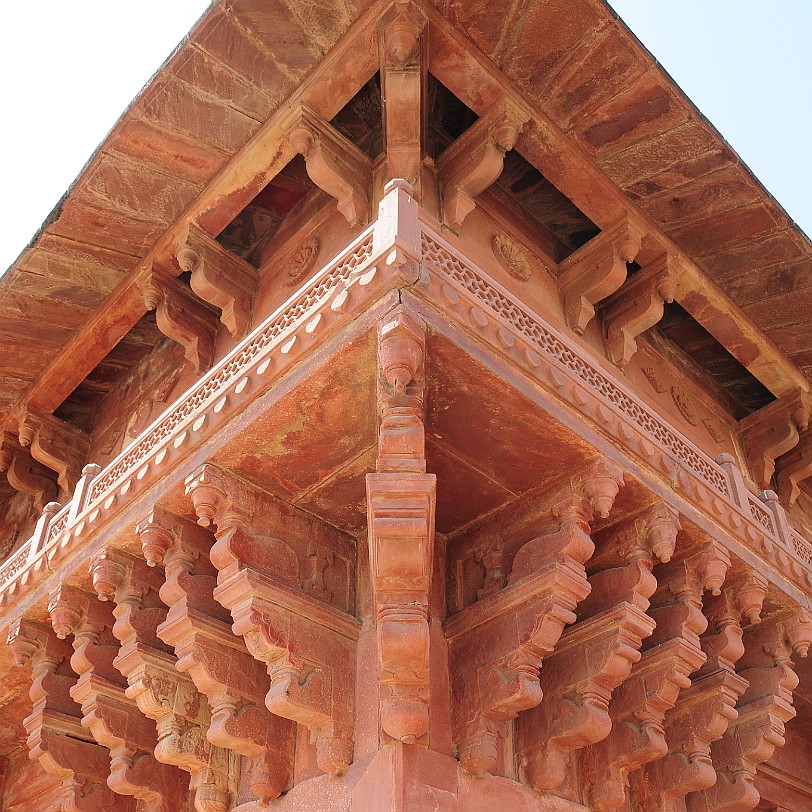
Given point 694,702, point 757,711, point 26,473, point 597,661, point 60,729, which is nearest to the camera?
point 597,661

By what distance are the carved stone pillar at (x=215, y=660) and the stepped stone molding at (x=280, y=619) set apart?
22cm

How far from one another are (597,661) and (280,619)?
1691 millimetres

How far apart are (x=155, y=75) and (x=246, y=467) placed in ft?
9.45

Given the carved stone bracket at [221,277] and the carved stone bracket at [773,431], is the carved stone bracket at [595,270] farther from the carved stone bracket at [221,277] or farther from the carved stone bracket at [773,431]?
the carved stone bracket at [221,277]

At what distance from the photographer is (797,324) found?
27.8ft

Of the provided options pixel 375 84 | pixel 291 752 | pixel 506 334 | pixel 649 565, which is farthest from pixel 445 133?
pixel 291 752

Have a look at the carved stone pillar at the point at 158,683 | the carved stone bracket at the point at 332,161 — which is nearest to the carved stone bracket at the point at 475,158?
the carved stone bracket at the point at 332,161

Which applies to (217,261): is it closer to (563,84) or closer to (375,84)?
(375,84)

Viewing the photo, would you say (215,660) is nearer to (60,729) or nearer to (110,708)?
(110,708)

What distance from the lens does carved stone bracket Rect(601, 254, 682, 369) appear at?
25.4 ft

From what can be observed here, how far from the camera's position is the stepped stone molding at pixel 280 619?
536 centimetres

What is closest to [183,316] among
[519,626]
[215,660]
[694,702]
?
[215,660]

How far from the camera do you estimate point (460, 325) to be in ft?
17.4

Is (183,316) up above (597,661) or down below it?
above
